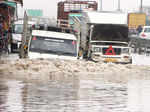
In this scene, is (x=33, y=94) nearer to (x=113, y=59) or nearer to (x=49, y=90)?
(x=49, y=90)

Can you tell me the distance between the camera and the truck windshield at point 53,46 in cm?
2466

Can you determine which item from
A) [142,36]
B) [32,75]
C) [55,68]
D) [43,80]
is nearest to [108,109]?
[43,80]

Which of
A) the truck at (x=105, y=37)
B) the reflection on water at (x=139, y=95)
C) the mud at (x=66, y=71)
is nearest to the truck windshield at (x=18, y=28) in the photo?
the truck at (x=105, y=37)

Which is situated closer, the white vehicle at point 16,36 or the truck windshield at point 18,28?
the white vehicle at point 16,36

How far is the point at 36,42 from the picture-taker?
24906mm

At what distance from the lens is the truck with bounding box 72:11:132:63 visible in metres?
28.5

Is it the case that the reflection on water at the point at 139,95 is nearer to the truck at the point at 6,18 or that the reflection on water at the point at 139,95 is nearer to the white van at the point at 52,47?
the white van at the point at 52,47

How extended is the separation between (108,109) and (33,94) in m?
3.03

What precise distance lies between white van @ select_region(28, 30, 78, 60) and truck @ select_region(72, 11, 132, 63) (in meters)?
2.75

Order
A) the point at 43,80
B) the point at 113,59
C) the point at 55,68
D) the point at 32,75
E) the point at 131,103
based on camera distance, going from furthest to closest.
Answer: the point at 113,59, the point at 55,68, the point at 32,75, the point at 43,80, the point at 131,103

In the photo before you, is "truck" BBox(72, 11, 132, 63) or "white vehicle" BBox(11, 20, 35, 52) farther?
"white vehicle" BBox(11, 20, 35, 52)

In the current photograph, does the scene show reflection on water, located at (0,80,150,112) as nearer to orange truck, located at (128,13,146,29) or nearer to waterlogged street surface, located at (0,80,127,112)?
waterlogged street surface, located at (0,80,127,112)

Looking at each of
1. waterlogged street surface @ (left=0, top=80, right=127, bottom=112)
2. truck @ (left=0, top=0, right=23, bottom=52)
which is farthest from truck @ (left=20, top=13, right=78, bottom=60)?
Answer: truck @ (left=0, top=0, right=23, bottom=52)

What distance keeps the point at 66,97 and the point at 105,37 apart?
16.2m
